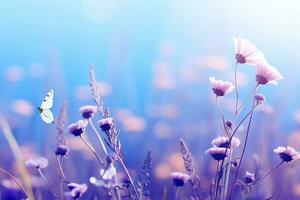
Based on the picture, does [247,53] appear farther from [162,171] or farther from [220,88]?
[162,171]

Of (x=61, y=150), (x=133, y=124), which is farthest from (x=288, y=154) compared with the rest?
(x=133, y=124)

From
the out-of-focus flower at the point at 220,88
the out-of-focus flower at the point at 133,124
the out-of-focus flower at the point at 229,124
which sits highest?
the out-of-focus flower at the point at 133,124

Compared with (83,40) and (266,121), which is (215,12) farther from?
(266,121)

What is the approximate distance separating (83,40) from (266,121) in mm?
1475

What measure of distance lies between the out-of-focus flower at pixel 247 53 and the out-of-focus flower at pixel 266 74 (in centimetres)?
2

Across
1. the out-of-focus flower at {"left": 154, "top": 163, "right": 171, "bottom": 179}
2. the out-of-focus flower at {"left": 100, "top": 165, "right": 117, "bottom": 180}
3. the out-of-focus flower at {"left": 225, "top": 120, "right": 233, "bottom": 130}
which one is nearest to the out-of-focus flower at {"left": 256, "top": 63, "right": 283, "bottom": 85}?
the out-of-focus flower at {"left": 225, "top": 120, "right": 233, "bottom": 130}

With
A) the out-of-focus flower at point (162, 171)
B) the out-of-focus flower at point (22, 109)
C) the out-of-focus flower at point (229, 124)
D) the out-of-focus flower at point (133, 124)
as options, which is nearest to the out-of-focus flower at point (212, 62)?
the out-of-focus flower at point (133, 124)

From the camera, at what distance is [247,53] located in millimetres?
1404

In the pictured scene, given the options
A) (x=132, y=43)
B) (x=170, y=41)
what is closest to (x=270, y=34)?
(x=170, y=41)

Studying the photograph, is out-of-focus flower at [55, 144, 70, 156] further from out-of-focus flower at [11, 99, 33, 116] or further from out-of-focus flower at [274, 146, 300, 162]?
out-of-focus flower at [11, 99, 33, 116]

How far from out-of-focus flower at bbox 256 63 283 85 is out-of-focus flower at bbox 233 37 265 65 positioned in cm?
2

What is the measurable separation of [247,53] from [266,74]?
7 cm

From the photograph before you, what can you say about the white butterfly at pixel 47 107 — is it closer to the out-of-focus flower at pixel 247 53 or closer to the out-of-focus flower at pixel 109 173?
the out-of-focus flower at pixel 109 173

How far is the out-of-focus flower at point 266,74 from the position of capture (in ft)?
4.58
